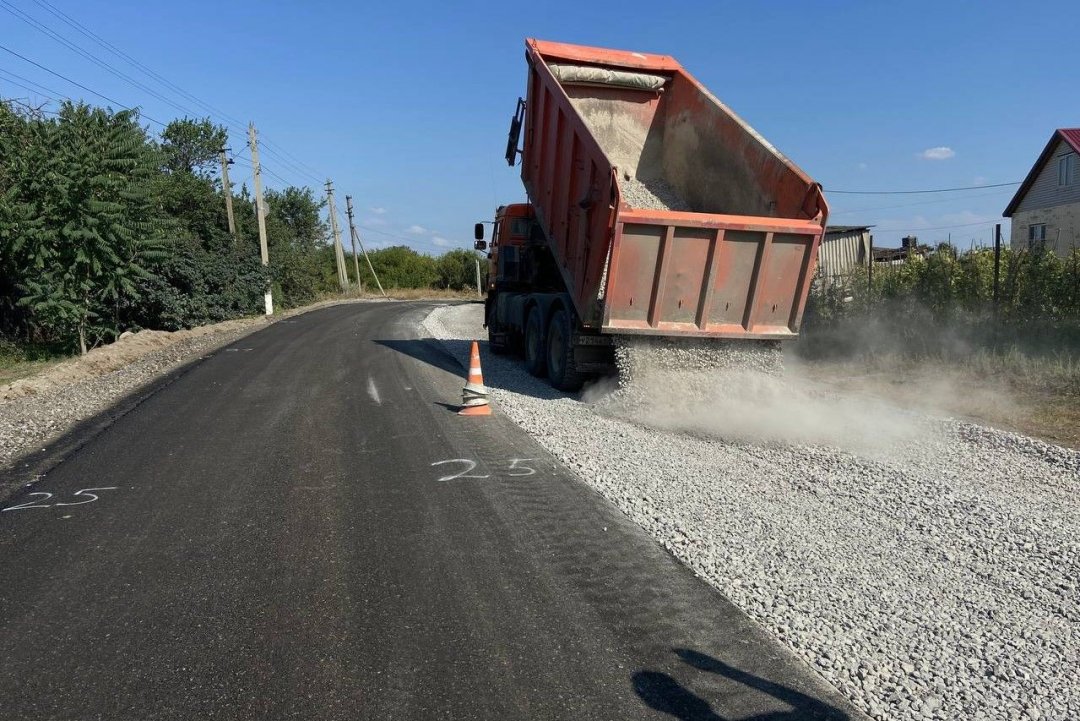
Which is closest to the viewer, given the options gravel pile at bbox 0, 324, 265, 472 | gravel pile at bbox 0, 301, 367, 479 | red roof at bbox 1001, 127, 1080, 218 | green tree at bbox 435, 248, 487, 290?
gravel pile at bbox 0, 324, 265, 472

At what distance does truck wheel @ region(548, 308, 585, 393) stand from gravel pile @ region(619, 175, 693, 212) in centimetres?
172

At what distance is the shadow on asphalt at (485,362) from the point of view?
1079 centimetres

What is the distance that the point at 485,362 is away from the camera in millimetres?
13773

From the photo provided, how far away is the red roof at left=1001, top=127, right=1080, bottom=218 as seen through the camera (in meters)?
27.1

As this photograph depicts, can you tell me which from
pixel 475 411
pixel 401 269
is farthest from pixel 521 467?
pixel 401 269

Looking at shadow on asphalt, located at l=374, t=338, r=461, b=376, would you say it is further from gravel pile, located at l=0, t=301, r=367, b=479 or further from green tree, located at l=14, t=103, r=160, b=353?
green tree, located at l=14, t=103, r=160, b=353

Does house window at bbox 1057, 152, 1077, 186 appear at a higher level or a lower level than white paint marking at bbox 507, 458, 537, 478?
higher

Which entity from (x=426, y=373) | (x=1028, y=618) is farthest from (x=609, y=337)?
(x=1028, y=618)

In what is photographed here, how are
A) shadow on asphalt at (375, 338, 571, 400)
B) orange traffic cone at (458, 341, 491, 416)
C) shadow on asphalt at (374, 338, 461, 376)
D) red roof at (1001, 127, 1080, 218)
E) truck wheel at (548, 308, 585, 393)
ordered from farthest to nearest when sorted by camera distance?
1. red roof at (1001, 127, 1080, 218)
2. shadow on asphalt at (374, 338, 461, 376)
3. shadow on asphalt at (375, 338, 571, 400)
4. truck wheel at (548, 308, 585, 393)
5. orange traffic cone at (458, 341, 491, 416)

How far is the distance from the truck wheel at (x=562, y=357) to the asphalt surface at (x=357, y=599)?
9.15 ft

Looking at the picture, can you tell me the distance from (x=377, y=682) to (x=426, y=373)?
8.95m

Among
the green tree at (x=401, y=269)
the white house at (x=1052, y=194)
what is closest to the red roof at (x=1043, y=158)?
the white house at (x=1052, y=194)

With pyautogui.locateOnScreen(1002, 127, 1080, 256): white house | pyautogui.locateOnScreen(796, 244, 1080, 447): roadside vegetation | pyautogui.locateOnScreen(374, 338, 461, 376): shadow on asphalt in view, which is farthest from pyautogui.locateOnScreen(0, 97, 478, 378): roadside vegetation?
pyautogui.locateOnScreen(1002, 127, 1080, 256): white house

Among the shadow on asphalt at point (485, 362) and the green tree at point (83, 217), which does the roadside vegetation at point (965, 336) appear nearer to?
the shadow on asphalt at point (485, 362)
